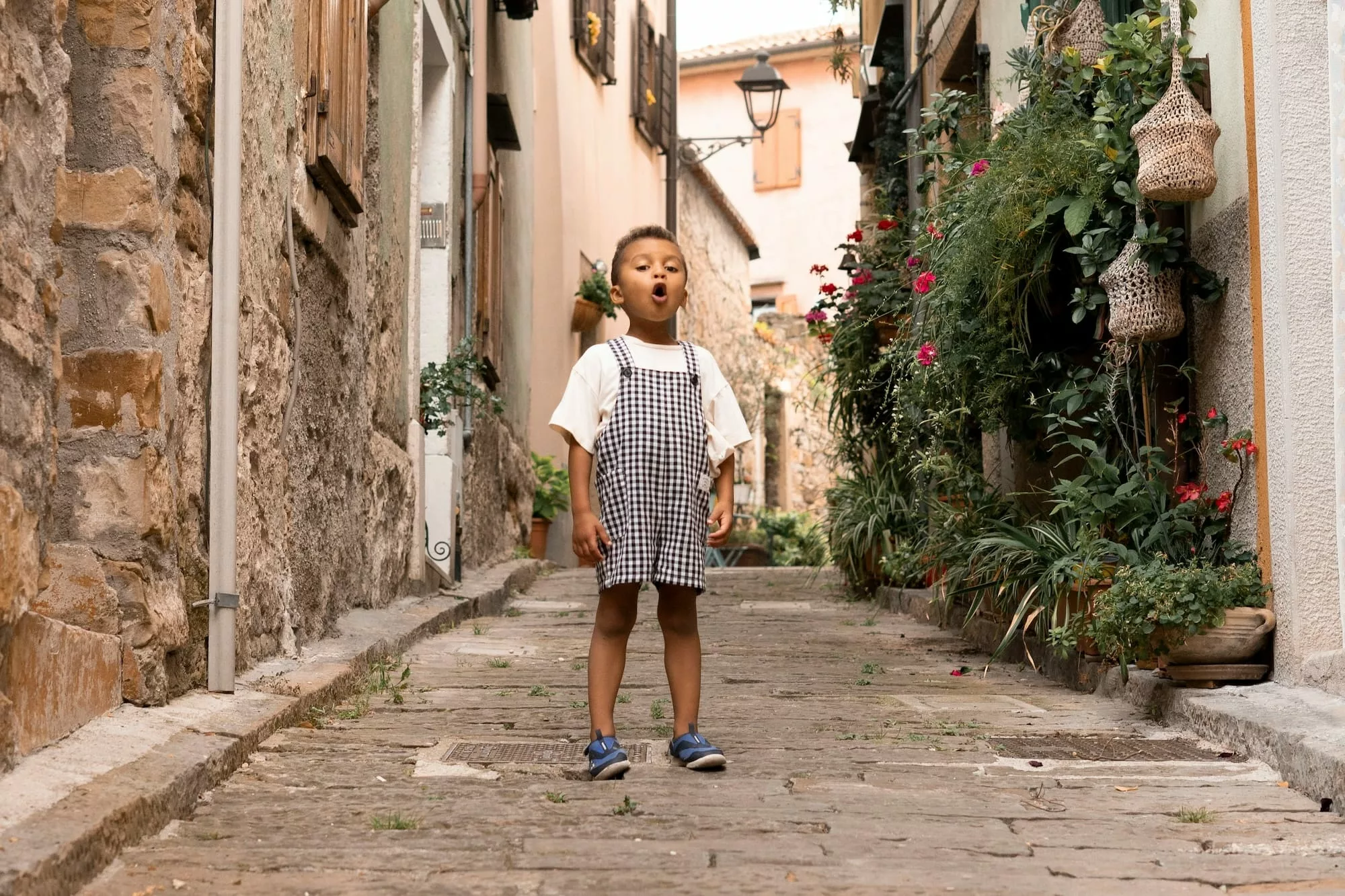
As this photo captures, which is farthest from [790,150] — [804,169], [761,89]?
[761,89]

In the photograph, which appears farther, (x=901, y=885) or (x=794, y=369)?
(x=794, y=369)

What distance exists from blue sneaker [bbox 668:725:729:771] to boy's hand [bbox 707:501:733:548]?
1.46ft

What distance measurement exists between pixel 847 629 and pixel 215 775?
4555 mm

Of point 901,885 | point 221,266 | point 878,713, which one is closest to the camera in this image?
point 901,885

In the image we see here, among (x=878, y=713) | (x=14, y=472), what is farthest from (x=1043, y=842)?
(x=14, y=472)

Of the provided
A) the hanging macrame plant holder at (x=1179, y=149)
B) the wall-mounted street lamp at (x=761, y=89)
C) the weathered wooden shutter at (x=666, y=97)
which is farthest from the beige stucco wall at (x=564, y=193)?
the hanging macrame plant holder at (x=1179, y=149)

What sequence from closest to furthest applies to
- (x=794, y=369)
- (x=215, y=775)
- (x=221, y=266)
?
Answer: (x=215, y=775) → (x=221, y=266) → (x=794, y=369)

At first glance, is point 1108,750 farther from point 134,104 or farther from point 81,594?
point 134,104

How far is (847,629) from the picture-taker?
7.34m

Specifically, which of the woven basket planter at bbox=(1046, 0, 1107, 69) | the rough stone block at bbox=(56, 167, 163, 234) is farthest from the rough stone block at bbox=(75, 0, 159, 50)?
the woven basket planter at bbox=(1046, 0, 1107, 69)

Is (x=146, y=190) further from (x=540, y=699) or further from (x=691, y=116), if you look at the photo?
(x=691, y=116)

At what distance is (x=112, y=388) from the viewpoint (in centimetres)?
343

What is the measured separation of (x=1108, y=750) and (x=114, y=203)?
A: 8.89 feet

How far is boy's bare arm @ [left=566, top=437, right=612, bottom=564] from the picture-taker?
11.7 ft
